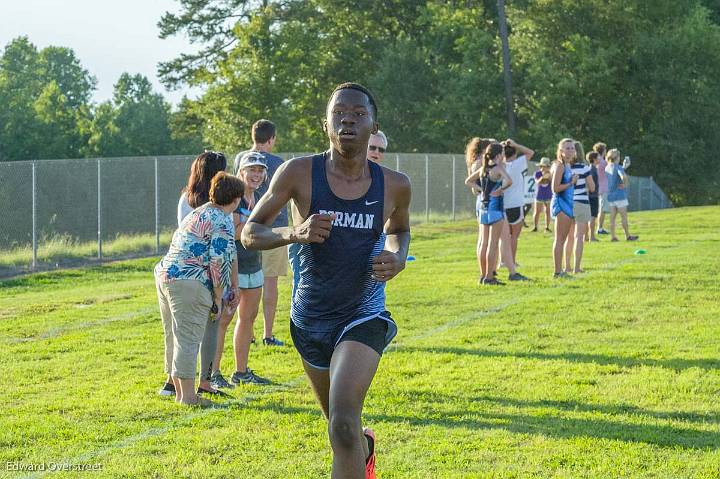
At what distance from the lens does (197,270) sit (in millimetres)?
8164

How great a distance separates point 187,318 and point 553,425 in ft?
8.66

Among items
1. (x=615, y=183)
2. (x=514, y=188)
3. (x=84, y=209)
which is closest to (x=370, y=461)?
(x=514, y=188)

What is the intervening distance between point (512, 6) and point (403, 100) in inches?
276

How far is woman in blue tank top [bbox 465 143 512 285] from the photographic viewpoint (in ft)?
50.0

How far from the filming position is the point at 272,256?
34.9 ft

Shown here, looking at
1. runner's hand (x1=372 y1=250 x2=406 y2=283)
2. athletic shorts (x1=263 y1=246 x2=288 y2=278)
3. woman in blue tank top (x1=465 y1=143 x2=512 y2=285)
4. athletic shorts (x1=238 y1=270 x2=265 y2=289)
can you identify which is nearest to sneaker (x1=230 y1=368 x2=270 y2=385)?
athletic shorts (x1=238 y1=270 x2=265 y2=289)

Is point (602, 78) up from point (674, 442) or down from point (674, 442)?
up

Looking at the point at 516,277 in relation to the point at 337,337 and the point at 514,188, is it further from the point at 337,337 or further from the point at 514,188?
the point at 337,337

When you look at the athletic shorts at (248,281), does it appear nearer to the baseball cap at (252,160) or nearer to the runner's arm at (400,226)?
the baseball cap at (252,160)

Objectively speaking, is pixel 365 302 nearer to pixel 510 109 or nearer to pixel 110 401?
pixel 110 401

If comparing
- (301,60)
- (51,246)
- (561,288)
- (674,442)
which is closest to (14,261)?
(51,246)

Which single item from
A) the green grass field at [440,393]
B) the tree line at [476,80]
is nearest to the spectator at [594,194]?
the green grass field at [440,393]

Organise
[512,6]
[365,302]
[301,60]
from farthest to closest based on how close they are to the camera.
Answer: [512,6], [301,60], [365,302]

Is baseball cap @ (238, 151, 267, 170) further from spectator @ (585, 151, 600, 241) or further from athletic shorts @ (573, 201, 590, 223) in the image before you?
spectator @ (585, 151, 600, 241)
